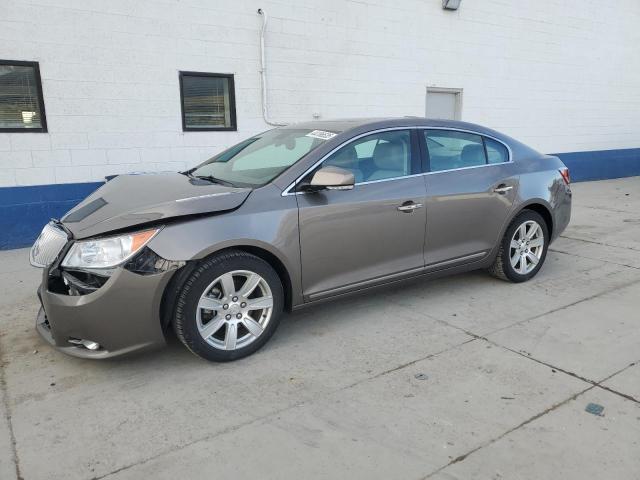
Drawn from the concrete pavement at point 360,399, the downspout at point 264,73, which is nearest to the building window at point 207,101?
the downspout at point 264,73

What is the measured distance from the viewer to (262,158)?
4199mm

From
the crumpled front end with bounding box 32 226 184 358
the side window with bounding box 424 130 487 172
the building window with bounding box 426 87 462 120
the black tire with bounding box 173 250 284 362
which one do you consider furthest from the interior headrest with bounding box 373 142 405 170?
the building window with bounding box 426 87 462 120

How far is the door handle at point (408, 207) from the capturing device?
4.09 meters

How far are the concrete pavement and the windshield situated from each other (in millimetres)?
1211

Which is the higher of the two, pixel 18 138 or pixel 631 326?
pixel 18 138

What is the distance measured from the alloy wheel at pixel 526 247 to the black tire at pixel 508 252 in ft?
0.10

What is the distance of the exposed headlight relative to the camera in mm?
3100

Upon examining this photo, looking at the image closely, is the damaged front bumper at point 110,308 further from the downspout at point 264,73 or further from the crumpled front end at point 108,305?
the downspout at point 264,73

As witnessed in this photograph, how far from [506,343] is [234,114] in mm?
5458

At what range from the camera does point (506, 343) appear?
12.4 feet

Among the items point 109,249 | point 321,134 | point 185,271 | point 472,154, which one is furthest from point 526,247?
point 109,249

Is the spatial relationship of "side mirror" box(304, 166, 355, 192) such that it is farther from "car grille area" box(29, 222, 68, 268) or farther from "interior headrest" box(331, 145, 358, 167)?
"car grille area" box(29, 222, 68, 268)

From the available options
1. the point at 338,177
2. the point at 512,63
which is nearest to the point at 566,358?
the point at 338,177

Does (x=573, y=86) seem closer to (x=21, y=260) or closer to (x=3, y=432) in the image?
(x=21, y=260)
